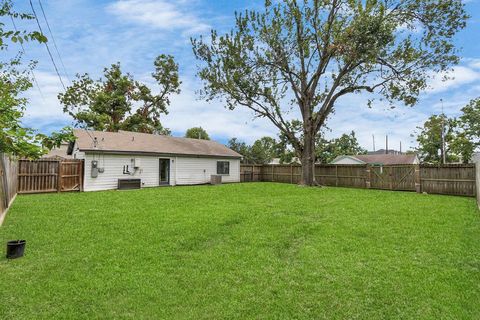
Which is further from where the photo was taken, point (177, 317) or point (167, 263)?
point (167, 263)

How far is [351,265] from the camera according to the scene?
4.22m

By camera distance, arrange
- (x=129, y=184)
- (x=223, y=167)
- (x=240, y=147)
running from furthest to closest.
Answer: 1. (x=240, y=147)
2. (x=223, y=167)
3. (x=129, y=184)

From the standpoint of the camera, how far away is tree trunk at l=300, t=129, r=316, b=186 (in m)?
18.3

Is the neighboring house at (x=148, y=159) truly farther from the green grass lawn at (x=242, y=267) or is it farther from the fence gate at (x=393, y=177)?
the fence gate at (x=393, y=177)

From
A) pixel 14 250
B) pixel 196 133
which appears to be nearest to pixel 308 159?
pixel 14 250

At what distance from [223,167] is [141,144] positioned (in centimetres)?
→ 606

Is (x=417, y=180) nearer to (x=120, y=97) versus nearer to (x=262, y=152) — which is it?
(x=120, y=97)

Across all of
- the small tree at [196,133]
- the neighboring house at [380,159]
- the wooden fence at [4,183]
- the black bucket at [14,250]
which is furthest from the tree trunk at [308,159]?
the small tree at [196,133]

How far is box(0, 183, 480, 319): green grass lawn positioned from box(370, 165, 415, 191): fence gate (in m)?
8.13

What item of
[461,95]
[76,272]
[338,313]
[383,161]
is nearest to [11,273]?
[76,272]

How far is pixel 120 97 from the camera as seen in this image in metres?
27.0

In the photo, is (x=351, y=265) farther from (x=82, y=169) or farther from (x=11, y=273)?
(x=82, y=169)

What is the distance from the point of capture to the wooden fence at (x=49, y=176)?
1251cm

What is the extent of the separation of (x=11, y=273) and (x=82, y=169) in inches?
459
